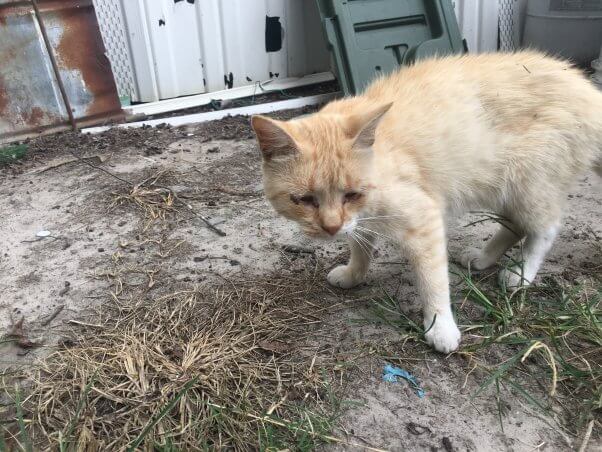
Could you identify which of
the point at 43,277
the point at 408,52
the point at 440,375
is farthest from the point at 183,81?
the point at 440,375

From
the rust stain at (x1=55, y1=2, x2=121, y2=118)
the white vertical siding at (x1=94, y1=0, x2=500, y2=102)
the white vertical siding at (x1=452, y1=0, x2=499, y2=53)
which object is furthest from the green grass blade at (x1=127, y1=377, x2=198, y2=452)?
the white vertical siding at (x1=452, y1=0, x2=499, y2=53)

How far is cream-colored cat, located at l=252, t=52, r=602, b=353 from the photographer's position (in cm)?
185

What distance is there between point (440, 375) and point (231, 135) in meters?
2.73

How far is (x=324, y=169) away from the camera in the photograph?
181cm

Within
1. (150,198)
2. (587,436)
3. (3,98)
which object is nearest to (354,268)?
(587,436)

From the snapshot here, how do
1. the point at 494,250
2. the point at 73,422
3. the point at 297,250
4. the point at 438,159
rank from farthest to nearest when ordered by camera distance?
the point at 297,250
the point at 494,250
the point at 438,159
the point at 73,422

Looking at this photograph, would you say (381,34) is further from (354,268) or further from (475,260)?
(354,268)

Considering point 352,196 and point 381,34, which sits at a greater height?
point 381,34

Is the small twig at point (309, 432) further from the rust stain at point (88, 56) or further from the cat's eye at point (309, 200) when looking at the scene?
the rust stain at point (88, 56)

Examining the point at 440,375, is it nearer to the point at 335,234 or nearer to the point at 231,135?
the point at 335,234

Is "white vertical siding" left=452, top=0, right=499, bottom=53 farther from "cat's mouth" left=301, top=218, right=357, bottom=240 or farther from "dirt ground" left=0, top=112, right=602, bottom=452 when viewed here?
"cat's mouth" left=301, top=218, right=357, bottom=240

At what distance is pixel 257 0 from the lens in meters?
4.56

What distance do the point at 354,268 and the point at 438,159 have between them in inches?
23.7

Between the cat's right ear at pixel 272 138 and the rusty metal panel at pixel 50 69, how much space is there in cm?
291
